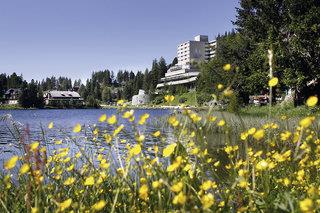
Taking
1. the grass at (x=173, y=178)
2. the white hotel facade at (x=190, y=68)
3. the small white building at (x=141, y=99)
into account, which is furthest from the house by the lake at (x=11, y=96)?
the grass at (x=173, y=178)

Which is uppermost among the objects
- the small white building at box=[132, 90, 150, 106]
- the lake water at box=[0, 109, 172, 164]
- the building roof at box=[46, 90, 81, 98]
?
the building roof at box=[46, 90, 81, 98]

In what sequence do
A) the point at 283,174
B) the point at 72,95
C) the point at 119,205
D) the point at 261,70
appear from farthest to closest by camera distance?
the point at 72,95 < the point at 261,70 < the point at 283,174 < the point at 119,205

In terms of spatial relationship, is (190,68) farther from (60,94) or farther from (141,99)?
(60,94)

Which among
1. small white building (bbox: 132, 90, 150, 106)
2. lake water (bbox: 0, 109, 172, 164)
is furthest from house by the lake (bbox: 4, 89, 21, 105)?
lake water (bbox: 0, 109, 172, 164)

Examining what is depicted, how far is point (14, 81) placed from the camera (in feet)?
577

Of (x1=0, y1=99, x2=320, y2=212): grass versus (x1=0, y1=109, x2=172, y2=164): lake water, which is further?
(x1=0, y1=109, x2=172, y2=164): lake water

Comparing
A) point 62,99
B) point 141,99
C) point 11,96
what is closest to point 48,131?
point 141,99

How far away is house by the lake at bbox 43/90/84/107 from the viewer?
16177 centimetres

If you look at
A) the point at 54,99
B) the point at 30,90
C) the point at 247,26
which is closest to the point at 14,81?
the point at 54,99

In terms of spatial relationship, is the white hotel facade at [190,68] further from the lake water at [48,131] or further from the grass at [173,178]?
the lake water at [48,131]

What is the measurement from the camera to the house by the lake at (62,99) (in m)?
162

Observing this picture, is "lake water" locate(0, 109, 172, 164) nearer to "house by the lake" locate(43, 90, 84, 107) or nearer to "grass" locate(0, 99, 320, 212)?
"grass" locate(0, 99, 320, 212)

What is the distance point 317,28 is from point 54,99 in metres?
148

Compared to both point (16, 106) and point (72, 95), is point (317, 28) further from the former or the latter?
point (72, 95)
